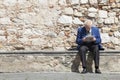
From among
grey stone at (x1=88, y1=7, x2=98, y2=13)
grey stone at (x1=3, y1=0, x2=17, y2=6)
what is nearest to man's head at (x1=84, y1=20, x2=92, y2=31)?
grey stone at (x1=88, y1=7, x2=98, y2=13)

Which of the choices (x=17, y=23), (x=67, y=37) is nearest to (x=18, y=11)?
(x=17, y=23)

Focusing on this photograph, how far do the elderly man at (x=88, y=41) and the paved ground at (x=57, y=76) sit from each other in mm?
328

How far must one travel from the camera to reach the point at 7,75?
11.5m

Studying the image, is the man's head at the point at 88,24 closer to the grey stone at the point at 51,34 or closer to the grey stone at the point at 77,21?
the grey stone at the point at 77,21

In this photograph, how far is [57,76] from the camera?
36.9ft

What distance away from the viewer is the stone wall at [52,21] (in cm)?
1196

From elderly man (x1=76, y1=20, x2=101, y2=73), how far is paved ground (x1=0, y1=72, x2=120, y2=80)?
328 millimetres

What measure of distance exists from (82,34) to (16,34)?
5.73 ft

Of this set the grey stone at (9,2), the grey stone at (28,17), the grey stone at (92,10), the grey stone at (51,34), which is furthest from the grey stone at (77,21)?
the grey stone at (9,2)

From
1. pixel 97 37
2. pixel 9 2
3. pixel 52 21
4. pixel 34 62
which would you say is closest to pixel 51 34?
pixel 52 21

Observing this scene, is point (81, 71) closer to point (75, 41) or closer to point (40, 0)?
point (75, 41)

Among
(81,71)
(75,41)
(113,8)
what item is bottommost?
(81,71)

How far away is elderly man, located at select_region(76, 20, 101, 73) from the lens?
11.6 m

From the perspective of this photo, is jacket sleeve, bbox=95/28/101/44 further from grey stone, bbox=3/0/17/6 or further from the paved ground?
grey stone, bbox=3/0/17/6
